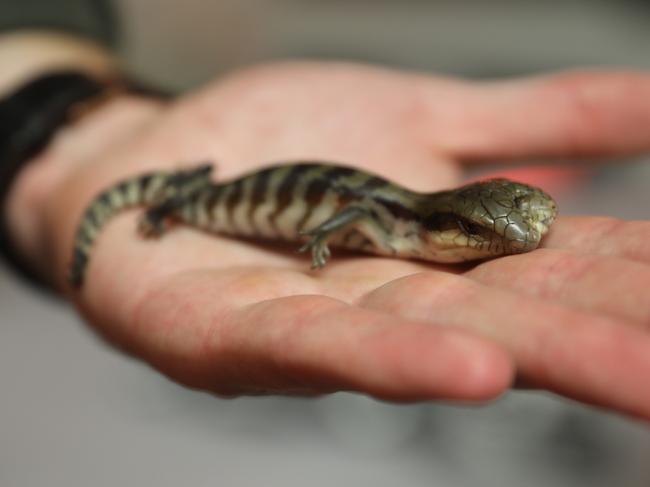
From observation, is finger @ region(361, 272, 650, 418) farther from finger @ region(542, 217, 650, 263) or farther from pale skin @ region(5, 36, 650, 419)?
finger @ region(542, 217, 650, 263)

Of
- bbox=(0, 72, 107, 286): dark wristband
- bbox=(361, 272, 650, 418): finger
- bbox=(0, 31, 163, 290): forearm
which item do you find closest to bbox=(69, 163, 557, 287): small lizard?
bbox=(361, 272, 650, 418): finger

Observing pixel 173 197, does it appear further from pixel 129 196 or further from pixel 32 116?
pixel 32 116

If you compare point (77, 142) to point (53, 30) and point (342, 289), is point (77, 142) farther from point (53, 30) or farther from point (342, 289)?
point (342, 289)

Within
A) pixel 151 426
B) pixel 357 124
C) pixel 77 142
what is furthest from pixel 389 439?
pixel 77 142

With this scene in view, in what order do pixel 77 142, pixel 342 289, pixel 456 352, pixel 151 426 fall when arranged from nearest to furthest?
pixel 456 352 < pixel 342 289 < pixel 77 142 < pixel 151 426

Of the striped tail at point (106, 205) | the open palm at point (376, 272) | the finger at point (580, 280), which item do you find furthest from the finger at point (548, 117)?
the finger at point (580, 280)

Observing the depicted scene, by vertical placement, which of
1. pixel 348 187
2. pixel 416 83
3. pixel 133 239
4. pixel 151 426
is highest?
pixel 416 83

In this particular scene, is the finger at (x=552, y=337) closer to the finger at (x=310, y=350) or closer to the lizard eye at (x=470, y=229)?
the finger at (x=310, y=350)
